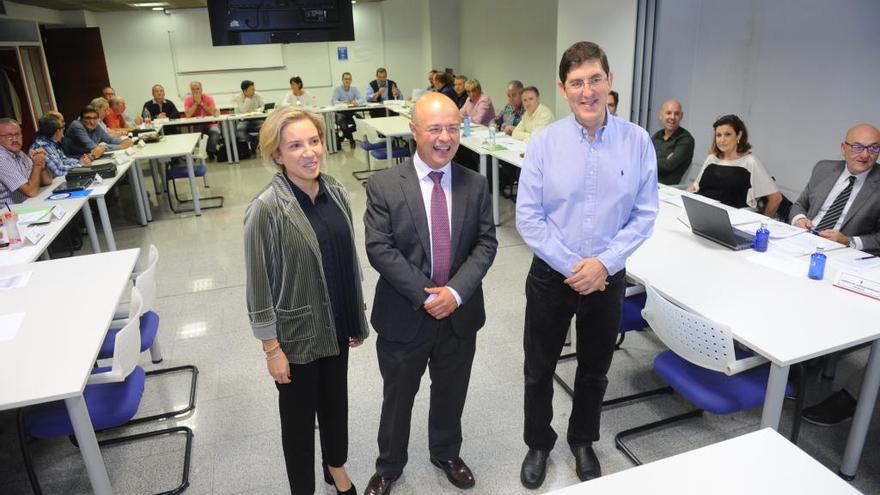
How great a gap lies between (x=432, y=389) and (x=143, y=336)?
5.22 feet

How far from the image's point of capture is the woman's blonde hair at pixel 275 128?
5.96 ft

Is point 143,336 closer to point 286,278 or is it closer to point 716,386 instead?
point 286,278

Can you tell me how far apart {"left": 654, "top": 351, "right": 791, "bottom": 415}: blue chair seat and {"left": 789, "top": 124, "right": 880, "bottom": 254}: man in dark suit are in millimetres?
1247

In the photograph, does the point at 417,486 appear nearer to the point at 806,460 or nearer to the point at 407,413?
the point at 407,413

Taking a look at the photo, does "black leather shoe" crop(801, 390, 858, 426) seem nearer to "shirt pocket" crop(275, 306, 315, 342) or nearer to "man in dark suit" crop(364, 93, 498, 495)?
"man in dark suit" crop(364, 93, 498, 495)

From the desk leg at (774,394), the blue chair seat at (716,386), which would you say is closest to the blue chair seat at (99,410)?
the blue chair seat at (716,386)

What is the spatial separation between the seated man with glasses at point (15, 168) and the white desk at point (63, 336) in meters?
1.87

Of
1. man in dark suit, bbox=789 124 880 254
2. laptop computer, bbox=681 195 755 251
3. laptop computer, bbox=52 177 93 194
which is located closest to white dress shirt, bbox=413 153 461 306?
laptop computer, bbox=681 195 755 251

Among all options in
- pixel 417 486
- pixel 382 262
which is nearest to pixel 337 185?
pixel 382 262

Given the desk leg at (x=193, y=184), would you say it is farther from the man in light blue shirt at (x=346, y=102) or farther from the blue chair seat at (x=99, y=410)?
the blue chair seat at (x=99, y=410)

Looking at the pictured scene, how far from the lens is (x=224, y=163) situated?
9734mm

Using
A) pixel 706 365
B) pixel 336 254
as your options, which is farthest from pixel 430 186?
pixel 706 365

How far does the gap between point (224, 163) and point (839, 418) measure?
920 centimetres

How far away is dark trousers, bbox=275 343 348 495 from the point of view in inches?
80.0
